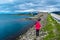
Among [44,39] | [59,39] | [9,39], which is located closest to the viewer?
[59,39]

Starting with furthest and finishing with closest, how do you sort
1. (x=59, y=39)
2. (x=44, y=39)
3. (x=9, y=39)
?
(x=9, y=39) < (x=44, y=39) < (x=59, y=39)

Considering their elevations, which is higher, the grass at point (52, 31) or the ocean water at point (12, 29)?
the grass at point (52, 31)

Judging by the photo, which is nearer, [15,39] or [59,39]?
[59,39]

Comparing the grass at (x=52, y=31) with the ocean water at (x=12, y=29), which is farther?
the ocean water at (x=12, y=29)

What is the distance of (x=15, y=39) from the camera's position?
131 feet

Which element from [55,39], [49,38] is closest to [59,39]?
[55,39]

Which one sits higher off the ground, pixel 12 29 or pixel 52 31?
pixel 52 31

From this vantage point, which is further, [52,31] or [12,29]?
[12,29]

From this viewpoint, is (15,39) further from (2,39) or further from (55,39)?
(55,39)

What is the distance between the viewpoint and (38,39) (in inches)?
1149

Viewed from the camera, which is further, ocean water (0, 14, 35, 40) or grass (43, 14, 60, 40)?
ocean water (0, 14, 35, 40)

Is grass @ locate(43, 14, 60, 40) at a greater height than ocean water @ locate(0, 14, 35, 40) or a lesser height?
greater

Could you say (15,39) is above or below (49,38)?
below

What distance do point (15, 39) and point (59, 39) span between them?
14.5m
